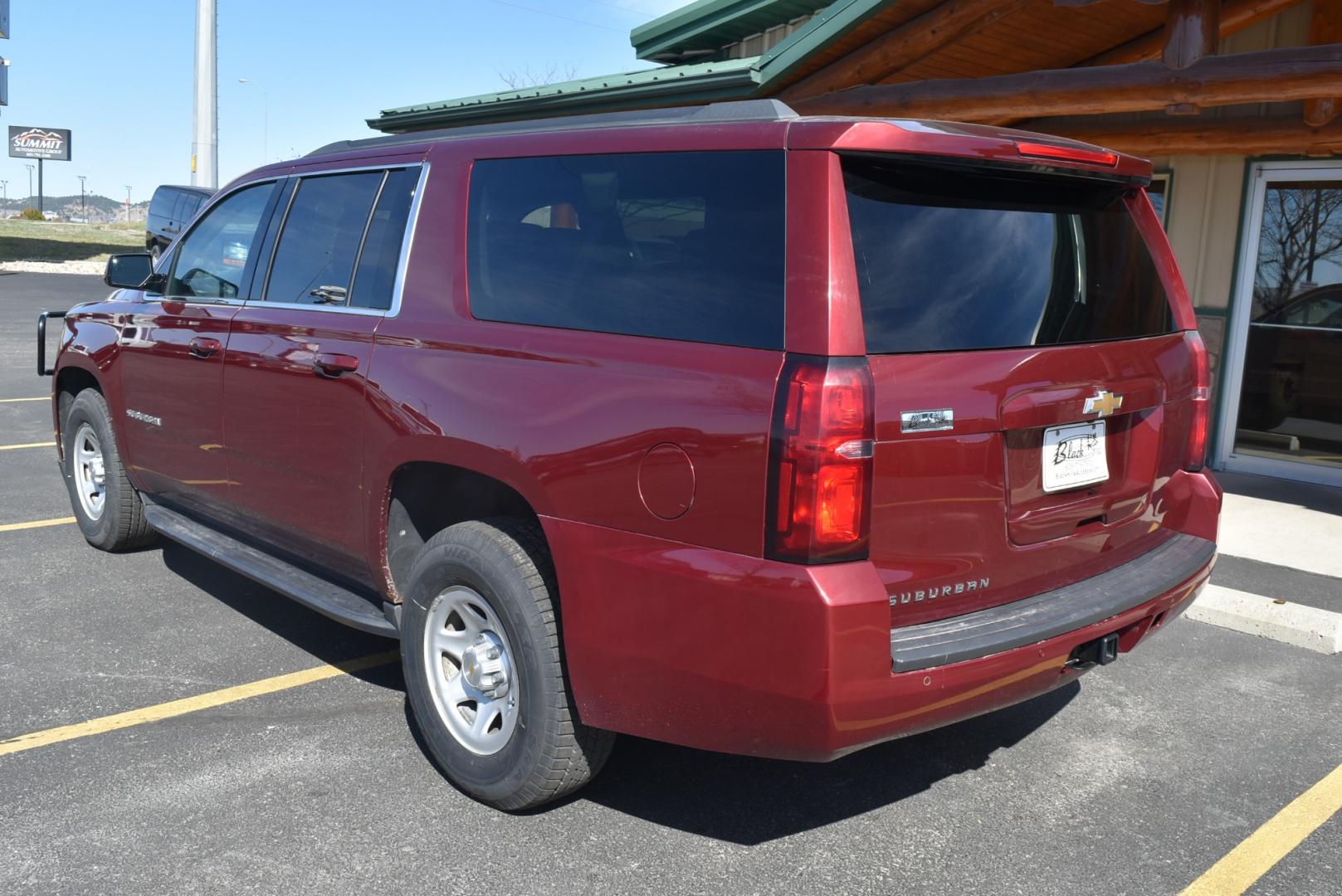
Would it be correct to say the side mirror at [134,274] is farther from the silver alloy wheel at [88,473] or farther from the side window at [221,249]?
the silver alloy wheel at [88,473]

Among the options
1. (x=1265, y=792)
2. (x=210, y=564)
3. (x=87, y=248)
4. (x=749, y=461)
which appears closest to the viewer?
(x=749, y=461)

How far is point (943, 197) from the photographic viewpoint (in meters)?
2.97

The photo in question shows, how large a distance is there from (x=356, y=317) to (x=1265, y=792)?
3403 millimetres

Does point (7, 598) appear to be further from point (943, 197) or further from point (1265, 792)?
point (1265, 792)

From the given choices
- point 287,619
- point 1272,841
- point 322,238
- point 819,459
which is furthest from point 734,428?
point 287,619

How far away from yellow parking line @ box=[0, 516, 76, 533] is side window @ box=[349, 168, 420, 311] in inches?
145

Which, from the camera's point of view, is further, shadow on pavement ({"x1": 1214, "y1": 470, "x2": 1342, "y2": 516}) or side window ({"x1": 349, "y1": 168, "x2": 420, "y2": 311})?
shadow on pavement ({"x1": 1214, "y1": 470, "x2": 1342, "y2": 516})

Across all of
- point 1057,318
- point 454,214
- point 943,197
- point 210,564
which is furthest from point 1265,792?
point 210,564

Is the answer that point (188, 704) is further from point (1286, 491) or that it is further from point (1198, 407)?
point (1286, 491)

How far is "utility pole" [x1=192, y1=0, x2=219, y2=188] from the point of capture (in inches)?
938

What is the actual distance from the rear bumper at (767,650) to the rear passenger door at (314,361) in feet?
3.80

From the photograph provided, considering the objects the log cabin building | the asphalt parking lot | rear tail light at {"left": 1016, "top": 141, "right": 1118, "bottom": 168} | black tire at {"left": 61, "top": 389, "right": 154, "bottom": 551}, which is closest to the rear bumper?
the asphalt parking lot

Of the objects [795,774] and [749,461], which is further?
[795,774]

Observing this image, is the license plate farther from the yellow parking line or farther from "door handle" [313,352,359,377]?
the yellow parking line
